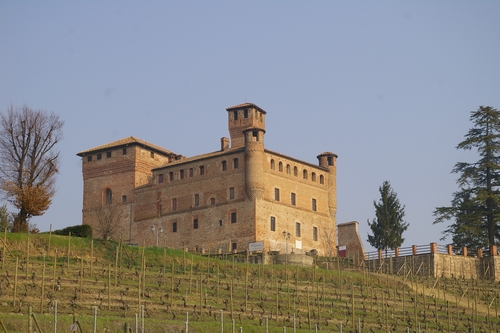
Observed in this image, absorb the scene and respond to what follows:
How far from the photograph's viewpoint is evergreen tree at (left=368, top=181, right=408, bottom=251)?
204ft

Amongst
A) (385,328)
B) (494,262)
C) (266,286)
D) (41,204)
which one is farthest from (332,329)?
(494,262)

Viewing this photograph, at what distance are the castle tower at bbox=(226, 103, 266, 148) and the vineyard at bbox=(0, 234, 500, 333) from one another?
49.0ft

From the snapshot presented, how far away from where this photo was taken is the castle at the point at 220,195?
58.9 meters

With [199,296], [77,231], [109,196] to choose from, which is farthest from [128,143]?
[199,296]

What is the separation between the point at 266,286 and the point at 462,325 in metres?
8.29

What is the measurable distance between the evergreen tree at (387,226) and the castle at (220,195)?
274 centimetres

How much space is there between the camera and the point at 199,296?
120ft

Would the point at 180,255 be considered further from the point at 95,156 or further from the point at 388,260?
the point at 95,156

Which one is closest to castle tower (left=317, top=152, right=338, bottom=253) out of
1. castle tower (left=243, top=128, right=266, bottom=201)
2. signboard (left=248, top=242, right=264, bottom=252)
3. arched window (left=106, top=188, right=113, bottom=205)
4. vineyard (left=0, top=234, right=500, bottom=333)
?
castle tower (left=243, top=128, right=266, bottom=201)

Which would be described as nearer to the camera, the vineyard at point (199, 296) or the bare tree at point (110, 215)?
the vineyard at point (199, 296)

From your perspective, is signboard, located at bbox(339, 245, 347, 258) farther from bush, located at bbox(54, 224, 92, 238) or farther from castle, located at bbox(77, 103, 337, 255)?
bush, located at bbox(54, 224, 92, 238)

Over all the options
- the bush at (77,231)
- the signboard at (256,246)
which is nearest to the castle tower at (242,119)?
the signboard at (256,246)

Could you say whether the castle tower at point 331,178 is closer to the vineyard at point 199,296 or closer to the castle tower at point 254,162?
the castle tower at point 254,162

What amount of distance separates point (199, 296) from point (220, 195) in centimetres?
2408
